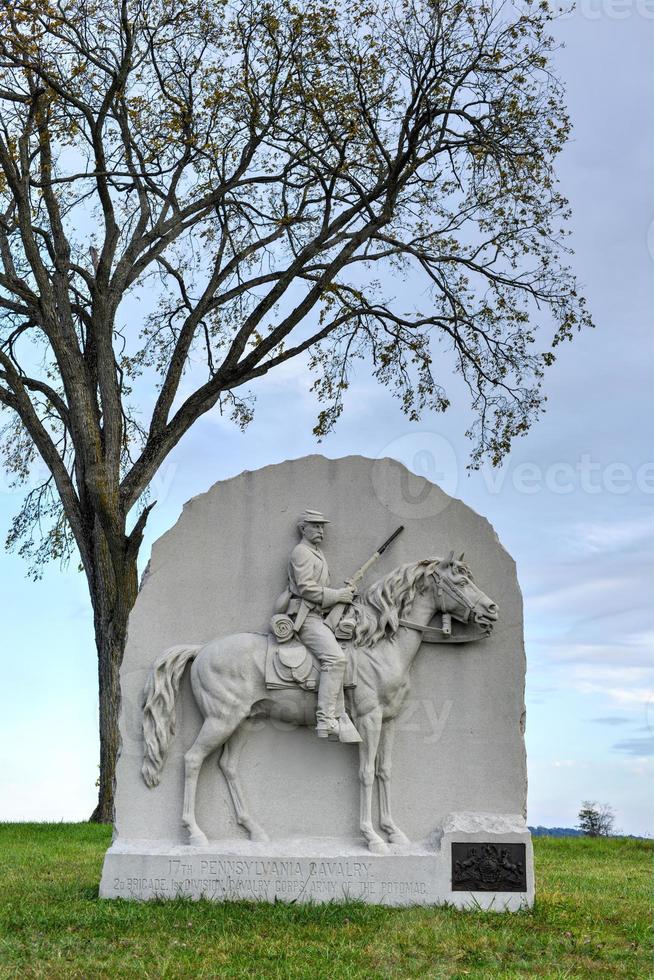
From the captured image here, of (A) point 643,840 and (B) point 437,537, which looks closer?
(B) point 437,537

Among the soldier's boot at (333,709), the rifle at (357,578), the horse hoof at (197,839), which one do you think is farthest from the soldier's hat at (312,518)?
the horse hoof at (197,839)

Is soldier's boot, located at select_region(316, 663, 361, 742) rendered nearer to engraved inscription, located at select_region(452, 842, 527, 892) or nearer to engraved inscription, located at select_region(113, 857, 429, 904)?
engraved inscription, located at select_region(113, 857, 429, 904)

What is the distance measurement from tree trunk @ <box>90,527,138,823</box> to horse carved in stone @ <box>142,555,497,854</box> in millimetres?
5185

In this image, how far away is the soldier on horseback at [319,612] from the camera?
366 inches

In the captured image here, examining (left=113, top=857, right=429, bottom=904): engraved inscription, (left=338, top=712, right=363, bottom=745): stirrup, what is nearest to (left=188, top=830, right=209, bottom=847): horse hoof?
(left=113, top=857, right=429, bottom=904): engraved inscription

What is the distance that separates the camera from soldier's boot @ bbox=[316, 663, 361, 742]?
9281 millimetres

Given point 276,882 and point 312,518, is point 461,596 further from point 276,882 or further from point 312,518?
point 276,882

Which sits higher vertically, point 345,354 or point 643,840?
point 345,354

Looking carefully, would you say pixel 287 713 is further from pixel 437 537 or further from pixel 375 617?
pixel 437 537

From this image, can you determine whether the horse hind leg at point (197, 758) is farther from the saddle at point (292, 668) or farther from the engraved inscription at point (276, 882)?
the saddle at point (292, 668)

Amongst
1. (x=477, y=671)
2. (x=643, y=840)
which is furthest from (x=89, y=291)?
(x=643, y=840)

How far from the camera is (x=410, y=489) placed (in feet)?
32.8

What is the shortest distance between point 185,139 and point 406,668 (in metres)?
9.20

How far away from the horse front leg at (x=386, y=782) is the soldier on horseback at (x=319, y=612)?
0.97ft
